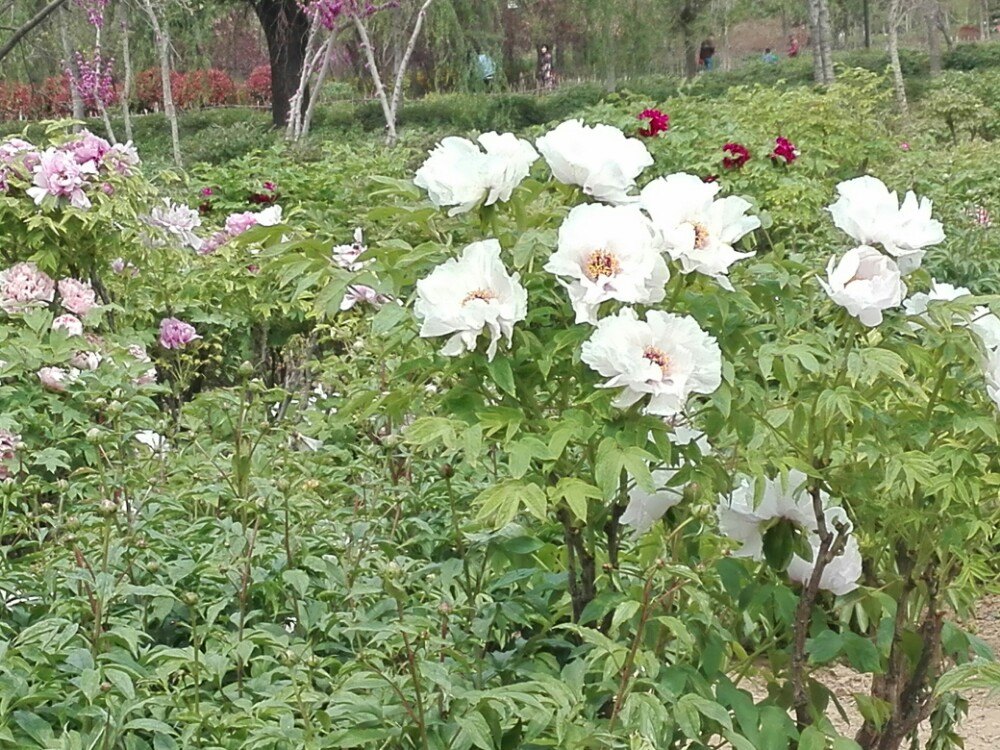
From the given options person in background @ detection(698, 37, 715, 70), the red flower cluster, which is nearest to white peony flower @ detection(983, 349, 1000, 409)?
the red flower cluster

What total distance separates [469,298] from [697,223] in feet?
0.99

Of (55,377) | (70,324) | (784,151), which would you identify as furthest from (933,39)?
(55,377)

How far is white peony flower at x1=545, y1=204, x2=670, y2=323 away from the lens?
1.66m

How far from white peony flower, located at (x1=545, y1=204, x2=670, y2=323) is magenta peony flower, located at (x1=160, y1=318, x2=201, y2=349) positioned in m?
2.77

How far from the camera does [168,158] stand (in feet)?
63.0

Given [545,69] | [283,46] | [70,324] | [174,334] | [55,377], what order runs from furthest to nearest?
[545,69] → [283,46] → [174,334] → [70,324] → [55,377]

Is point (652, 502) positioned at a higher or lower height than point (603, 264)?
lower

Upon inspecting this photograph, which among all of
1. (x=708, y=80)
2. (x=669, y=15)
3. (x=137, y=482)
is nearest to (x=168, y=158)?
(x=708, y=80)

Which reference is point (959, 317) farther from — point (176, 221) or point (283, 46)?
point (283, 46)

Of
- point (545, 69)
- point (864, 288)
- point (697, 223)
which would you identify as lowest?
point (545, 69)

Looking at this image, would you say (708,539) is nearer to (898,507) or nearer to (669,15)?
(898,507)

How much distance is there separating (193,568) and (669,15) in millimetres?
28878

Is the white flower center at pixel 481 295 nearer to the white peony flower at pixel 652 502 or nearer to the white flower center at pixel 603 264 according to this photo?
the white flower center at pixel 603 264

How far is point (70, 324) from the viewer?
12.0 feet
